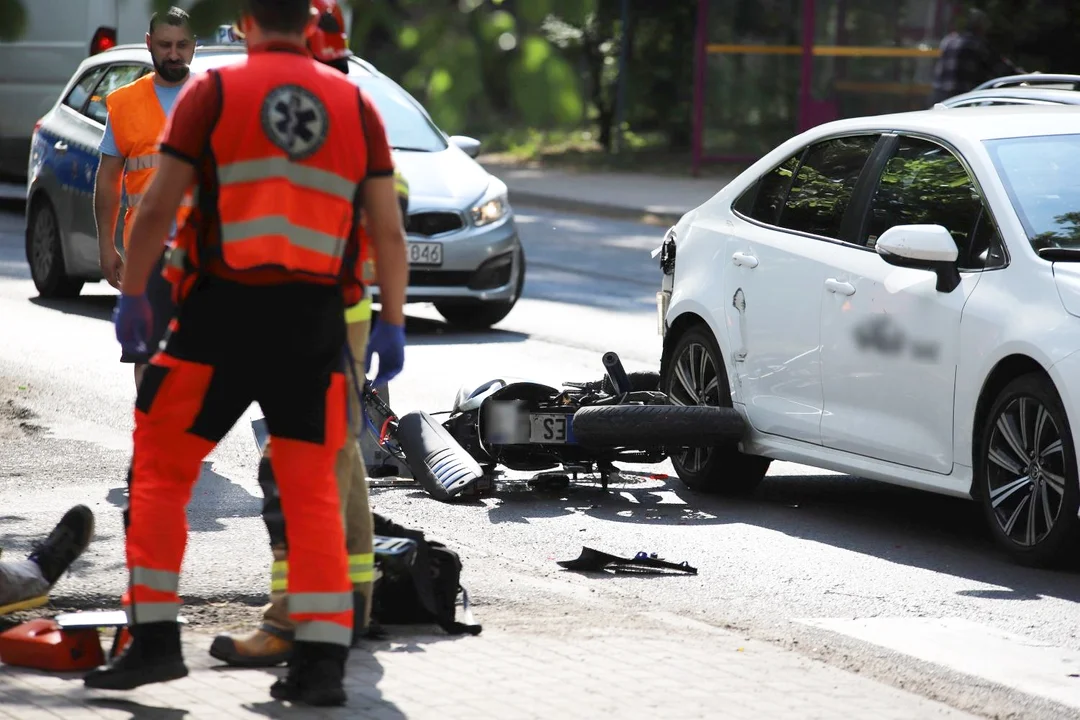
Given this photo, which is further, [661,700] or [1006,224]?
[1006,224]

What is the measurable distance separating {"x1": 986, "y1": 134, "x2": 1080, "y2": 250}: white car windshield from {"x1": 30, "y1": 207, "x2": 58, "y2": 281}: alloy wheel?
7.77 m

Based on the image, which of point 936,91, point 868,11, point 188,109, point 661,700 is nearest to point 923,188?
point 661,700

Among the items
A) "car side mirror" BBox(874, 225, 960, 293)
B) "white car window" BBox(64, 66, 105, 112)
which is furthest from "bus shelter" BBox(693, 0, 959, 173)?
"car side mirror" BBox(874, 225, 960, 293)

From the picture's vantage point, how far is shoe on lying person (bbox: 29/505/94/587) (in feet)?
18.5

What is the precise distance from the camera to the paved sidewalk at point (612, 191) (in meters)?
21.9

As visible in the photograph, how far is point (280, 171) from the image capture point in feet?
14.8

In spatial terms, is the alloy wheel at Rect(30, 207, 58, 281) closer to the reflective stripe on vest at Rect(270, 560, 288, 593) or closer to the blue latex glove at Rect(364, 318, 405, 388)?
the reflective stripe on vest at Rect(270, 560, 288, 593)

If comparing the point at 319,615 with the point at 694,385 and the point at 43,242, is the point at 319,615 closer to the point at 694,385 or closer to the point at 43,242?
the point at 694,385

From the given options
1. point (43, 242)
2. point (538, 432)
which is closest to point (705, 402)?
point (538, 432)

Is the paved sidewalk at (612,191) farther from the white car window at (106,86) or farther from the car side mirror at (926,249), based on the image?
the car side mirror at (926,249)

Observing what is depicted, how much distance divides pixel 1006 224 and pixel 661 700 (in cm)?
274

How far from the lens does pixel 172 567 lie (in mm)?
4668

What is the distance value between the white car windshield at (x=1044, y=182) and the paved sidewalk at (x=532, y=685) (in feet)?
7.00

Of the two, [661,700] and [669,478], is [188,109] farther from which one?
[669,478]
